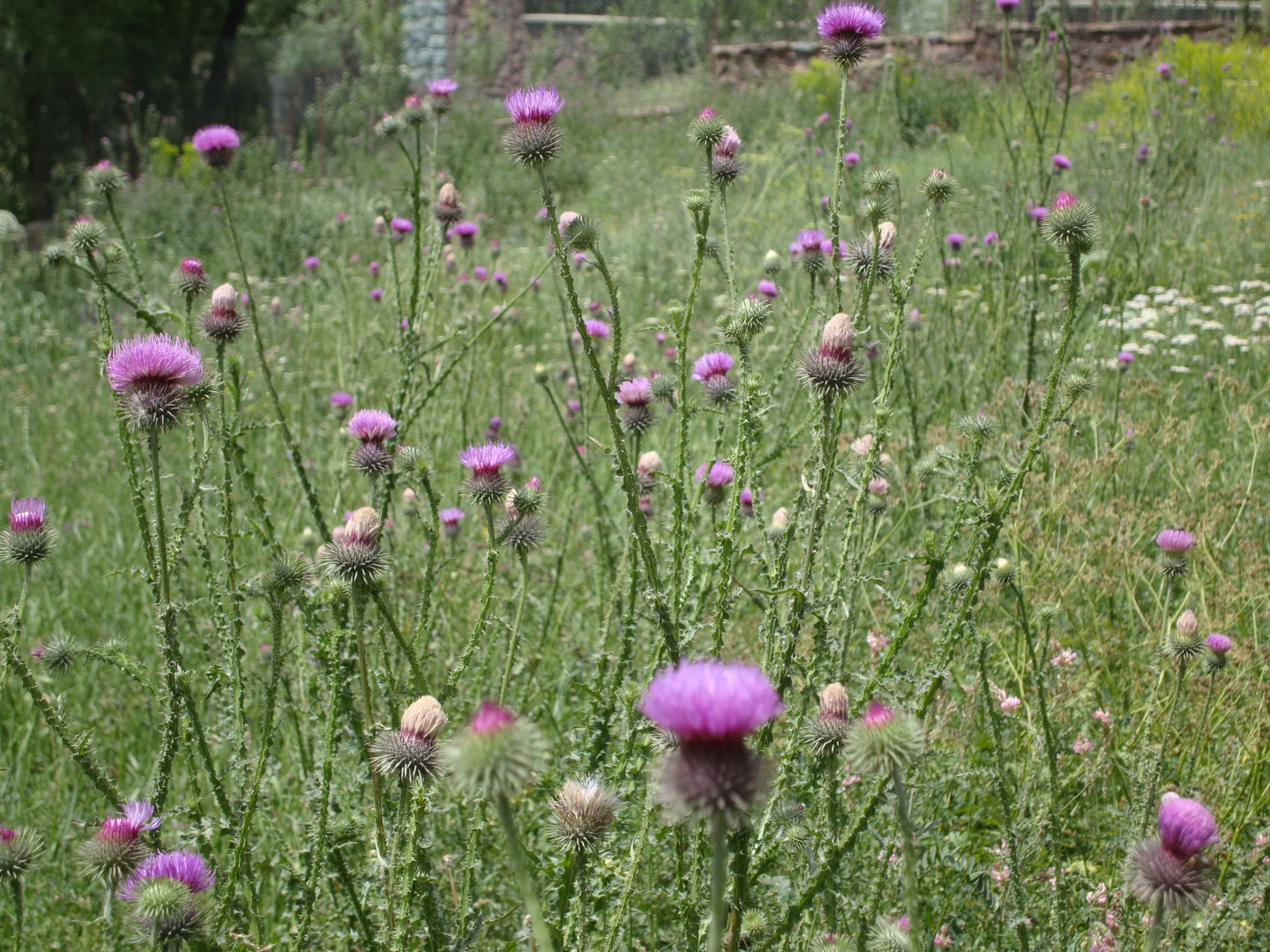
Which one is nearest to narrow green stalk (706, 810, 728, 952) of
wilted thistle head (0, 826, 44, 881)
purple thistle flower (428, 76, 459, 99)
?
wilted thistle head (0, 826, 44, 881)

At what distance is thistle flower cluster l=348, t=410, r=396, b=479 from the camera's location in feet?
6.21

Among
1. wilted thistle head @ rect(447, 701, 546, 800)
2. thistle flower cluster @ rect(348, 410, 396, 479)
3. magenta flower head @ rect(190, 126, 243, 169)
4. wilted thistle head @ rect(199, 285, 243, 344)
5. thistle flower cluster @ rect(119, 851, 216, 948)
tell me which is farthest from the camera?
magenta flower head @ rect(190, 126, 243, 169)

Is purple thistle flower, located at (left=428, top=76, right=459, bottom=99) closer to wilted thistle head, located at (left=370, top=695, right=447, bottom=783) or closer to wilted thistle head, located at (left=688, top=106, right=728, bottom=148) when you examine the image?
wilted thistle head, located at (left=688, top=106, right=728, bottom=148)

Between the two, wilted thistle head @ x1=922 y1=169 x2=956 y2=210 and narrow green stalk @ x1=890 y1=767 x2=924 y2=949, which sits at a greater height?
wilted thistle head @ x1=922 y1=169 x2=956 y2=210

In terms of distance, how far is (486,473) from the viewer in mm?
1818

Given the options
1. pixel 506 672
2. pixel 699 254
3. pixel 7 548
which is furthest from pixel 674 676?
pixel 7 548

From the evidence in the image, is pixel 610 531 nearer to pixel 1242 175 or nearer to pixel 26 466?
pixel 26 466

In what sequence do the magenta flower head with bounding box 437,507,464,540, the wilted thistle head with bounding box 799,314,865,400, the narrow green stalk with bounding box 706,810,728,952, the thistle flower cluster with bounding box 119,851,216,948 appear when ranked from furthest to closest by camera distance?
1. the magenta flower head with bounding box 437,507,464,540
2. the wilted thistle head with bounding box 799,314,865,400
3. the thistle flower cluster with bounding box 119,851,216,948
4. the narrow green stalk with bounding box 706,810,728,952

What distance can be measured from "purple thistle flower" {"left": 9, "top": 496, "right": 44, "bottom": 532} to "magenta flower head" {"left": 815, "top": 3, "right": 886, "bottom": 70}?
1772mm

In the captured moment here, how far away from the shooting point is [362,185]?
10906 millimetres

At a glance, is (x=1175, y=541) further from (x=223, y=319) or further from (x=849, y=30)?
(x=223, y=319)

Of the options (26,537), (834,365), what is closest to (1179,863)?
(834,365)

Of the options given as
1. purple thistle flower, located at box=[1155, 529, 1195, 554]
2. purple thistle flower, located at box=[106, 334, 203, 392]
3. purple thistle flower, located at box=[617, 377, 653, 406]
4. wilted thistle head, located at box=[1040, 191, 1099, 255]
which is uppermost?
wilted thistle head, located at box=[1040, 191, 1099, 255]

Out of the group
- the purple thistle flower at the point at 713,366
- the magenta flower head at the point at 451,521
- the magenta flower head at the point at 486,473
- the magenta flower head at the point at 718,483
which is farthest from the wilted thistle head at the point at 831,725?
the magenta flower head at the point at 451,521
